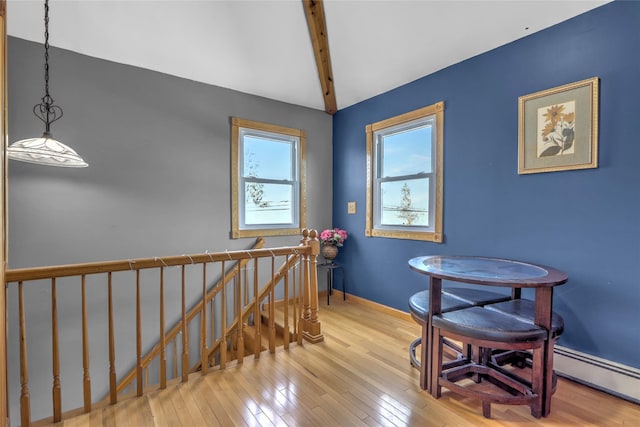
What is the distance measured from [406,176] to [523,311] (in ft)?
6.07

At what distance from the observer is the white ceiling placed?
7.96ft

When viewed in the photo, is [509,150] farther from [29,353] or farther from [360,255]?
[29,353]

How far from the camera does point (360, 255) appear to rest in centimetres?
397

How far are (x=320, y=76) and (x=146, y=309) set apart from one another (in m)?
3.17

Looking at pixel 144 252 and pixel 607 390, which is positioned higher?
pixel 144 252

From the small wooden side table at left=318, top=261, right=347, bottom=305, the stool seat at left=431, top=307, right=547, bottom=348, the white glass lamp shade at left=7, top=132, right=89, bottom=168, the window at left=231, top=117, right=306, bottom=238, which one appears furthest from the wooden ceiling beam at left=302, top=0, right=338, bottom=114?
the stool seat at left=431, top=307, right=547, bottom=348

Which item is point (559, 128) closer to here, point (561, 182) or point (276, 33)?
point (561, 182)

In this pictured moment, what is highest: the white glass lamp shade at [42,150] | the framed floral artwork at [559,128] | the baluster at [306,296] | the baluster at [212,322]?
the framed floral artwork at [559,128]

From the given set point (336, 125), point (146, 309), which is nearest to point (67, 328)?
point (146, 309)

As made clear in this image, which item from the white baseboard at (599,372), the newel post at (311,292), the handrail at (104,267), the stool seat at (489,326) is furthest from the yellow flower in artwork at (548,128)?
the handrail at (104,267)

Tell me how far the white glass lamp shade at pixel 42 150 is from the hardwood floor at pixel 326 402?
1546 millimetres

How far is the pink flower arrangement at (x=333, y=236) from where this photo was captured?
4027 mm

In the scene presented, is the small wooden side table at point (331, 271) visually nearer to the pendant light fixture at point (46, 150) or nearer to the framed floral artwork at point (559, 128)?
the framed floral artwork at point (559, 128)

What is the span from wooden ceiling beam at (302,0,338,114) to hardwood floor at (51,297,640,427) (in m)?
3.03
